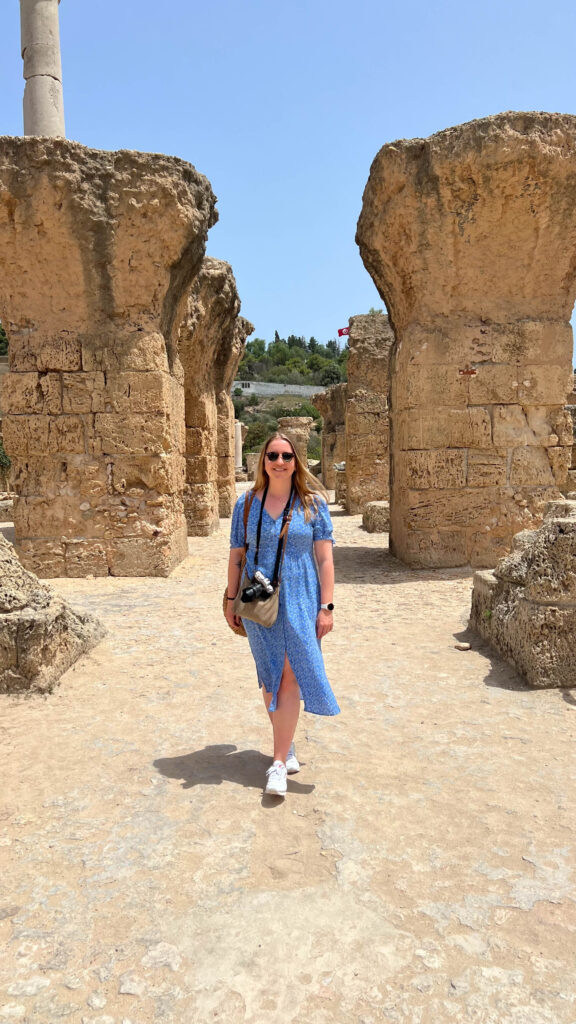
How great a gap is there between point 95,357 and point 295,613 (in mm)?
5238

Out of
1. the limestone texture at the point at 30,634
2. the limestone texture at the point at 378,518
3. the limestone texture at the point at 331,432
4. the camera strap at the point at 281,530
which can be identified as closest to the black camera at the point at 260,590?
the camera strap at the point at 281,530

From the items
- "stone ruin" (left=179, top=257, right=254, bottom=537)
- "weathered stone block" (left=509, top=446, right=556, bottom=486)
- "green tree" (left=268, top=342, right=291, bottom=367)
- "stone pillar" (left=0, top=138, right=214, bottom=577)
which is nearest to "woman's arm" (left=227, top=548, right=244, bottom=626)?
"stone pillar" (left=0, top=138, right=214, bottom=577)

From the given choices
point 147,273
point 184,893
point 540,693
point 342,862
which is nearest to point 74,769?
point 184,893

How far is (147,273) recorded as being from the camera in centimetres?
691

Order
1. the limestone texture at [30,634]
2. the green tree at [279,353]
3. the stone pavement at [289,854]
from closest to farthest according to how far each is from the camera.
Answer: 1. the stone pavement at [289,854]
2. the limestone texture at [30,634]
3. the green tree at [279,353]

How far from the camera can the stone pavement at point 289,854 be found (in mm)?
1600

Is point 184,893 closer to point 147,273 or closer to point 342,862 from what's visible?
point 342,862

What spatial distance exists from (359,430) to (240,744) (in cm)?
1057

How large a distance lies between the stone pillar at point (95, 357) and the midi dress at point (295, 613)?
466cm

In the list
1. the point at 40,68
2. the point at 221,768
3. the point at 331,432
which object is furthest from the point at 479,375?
the point at 331,432

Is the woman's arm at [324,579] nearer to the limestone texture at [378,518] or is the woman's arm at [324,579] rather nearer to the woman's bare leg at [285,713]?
the woman's bare leg at [285,713]

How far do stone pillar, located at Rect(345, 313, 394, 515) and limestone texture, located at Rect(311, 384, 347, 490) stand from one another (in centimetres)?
545

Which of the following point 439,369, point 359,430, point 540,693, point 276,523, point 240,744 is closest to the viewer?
point 276,523

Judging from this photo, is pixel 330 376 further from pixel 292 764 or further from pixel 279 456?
pixel 292 764
